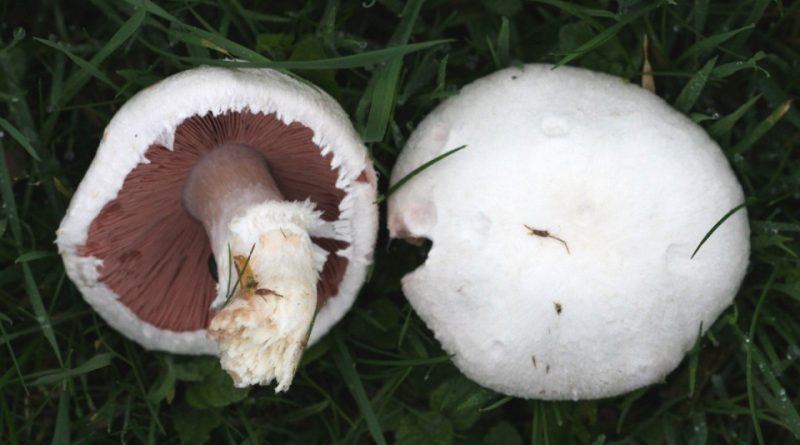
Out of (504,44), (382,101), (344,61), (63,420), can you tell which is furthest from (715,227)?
(63,420)

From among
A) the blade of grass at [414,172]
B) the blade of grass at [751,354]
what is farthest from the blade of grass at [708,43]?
the blade of grass at [414,172]

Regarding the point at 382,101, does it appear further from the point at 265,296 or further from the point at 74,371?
the point at 74,371

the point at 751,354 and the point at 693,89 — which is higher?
the point at 693,89

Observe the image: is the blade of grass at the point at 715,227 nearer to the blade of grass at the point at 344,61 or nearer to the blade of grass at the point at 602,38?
the blade of grass at the point at 602,38

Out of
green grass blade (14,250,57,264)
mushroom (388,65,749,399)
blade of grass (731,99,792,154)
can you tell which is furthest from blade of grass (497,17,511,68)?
green grass blade (14,250,57,264)

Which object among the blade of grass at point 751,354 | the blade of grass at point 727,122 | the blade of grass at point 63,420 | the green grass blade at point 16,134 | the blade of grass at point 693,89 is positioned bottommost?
the blade of grass at point 751,354

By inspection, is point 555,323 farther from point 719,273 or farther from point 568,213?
point 719,273

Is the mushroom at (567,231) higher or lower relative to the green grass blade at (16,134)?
lower

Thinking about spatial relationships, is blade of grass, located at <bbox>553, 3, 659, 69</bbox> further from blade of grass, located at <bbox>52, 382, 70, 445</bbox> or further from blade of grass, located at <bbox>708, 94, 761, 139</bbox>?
blade of grass, located at <bbox>52, 382, 70, 445</bbox>
